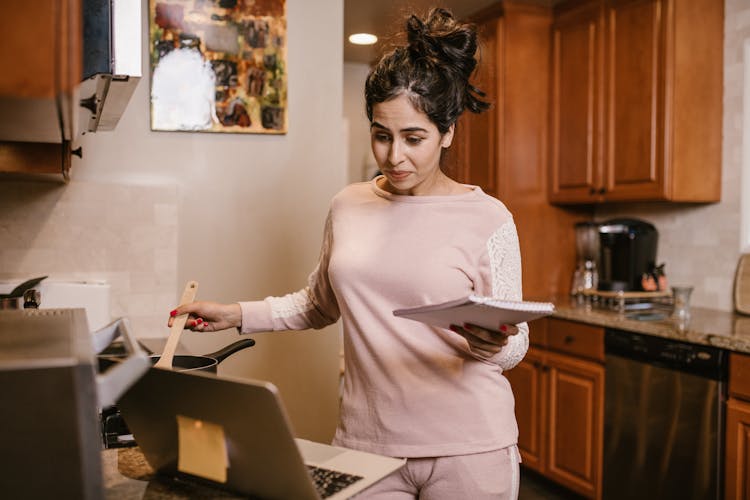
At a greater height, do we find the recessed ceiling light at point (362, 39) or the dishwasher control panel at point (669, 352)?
the recessed ceiling light at point (362, 39)

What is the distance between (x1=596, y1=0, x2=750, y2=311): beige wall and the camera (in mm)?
3115

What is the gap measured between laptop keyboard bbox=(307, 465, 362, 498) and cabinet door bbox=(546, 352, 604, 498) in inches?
88.0

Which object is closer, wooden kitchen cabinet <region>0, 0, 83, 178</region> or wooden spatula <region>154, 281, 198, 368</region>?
wooden kitchen cabinet <region>0, 0, 83, 178</region>

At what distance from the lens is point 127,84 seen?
1.28 meters

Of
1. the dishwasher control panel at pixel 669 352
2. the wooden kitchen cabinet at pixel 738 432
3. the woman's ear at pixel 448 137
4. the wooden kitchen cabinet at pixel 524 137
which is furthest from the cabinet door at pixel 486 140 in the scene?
the woman's ear at pixel 448 137

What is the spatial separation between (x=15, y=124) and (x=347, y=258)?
691 millimetres

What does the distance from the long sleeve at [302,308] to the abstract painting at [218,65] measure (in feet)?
3.47

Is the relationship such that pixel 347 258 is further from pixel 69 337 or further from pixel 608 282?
pixel 608 282

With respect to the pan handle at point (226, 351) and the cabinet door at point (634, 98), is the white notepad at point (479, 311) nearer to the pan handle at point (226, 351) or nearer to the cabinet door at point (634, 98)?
the pan handle at point (226, 351)

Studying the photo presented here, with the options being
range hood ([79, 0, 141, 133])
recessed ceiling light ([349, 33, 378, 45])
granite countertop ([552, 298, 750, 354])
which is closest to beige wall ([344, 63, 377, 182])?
recessed ceiling light ([349, 33, 378, 45])

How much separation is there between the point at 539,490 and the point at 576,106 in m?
1.95

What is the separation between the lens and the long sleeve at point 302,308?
1.59 meters

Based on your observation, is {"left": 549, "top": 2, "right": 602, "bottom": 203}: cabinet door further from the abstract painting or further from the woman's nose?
the woman's nose

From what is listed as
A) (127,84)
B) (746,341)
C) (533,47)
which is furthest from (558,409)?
(127,84)
